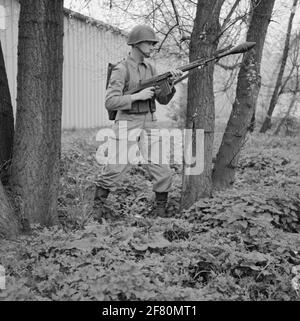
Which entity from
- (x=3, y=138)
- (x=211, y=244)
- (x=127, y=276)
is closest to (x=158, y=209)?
(x=211, y=244)

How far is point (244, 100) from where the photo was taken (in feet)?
18.3

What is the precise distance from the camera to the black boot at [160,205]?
16.6 feet

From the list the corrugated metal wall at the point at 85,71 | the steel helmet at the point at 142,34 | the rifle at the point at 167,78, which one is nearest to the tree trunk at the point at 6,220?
the rifle at the point at 167,78

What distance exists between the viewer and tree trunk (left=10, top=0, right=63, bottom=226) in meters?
4.06

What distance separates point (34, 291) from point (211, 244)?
1509mm

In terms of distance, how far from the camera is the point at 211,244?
3725 mm

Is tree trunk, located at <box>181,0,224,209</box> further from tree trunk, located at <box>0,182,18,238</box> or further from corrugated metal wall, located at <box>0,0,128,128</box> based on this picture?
corrugated metal wall, located at <box>0,0,128,128</box>

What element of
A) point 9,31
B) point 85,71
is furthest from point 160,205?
point 85,71

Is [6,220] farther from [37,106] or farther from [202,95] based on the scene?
[202,95]

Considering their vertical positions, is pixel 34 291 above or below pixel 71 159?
below

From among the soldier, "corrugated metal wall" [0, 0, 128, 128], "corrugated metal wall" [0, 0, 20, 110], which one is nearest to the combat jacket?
A: the soldier

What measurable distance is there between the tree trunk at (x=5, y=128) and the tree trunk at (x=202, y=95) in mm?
1924

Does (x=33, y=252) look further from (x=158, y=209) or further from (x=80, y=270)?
(x=158, y=209)

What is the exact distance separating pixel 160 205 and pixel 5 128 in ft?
6.17
